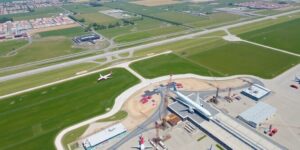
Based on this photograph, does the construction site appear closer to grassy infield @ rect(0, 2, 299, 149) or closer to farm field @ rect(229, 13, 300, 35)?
grassy infield @ rect(0, 2, 299, 149)

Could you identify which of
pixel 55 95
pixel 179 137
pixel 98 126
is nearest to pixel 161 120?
pixel 179 137

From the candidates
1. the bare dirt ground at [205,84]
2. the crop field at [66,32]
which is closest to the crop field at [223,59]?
the bare dirt ground at [205,84]

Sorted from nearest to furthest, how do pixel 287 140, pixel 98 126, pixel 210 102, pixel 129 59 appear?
1. pixel 287 140
2. pixel 98 126
3. pixel 210 102
4. pixel 129 59

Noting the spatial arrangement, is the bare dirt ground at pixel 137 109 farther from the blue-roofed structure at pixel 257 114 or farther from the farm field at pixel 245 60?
the farm field at pixel 245 60

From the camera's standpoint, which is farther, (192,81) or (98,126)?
(192,81)

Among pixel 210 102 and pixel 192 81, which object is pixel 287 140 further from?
pixel 192 81
